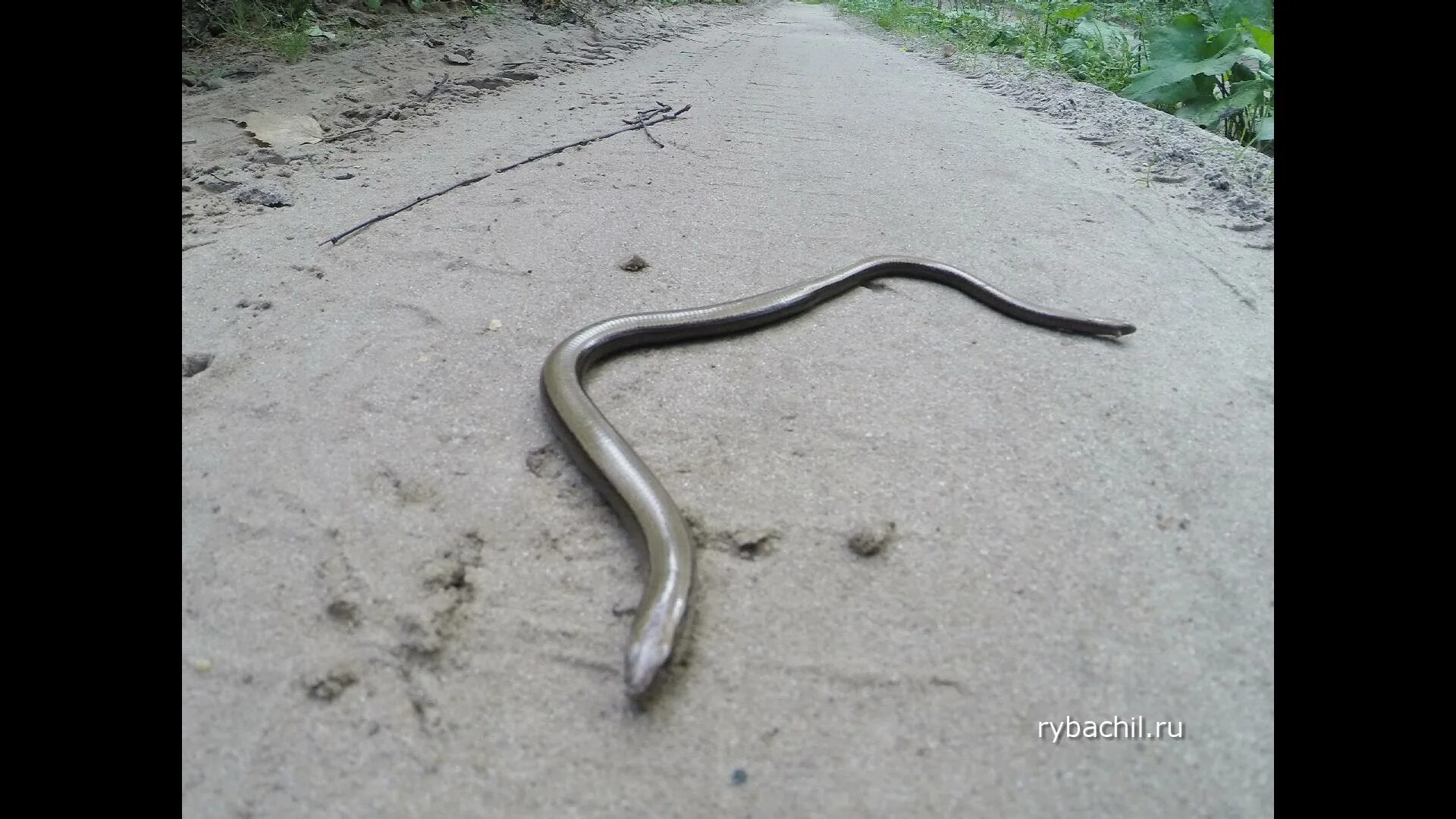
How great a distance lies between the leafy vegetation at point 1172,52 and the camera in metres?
4.32

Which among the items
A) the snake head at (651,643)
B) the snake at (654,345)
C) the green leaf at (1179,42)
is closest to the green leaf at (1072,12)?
the green leaf at (1179,42)

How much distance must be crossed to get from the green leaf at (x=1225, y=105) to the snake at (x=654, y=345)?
→ 9.51 ft

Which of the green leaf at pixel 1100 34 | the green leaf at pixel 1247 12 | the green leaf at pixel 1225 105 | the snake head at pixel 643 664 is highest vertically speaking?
the green leaf at pixel 1100 34

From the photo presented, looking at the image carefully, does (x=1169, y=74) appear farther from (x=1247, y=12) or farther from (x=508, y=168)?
(x=508, y=168)

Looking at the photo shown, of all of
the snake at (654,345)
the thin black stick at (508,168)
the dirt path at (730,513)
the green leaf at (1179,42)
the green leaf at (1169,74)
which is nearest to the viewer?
the dirt path at (730,513)

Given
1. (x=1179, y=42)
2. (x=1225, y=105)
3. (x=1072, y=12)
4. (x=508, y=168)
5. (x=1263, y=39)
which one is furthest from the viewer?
(x=1072, y=12)

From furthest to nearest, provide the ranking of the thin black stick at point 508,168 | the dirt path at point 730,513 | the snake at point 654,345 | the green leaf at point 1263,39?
the green leaf at point 1263,39 → the thin black stick at point 508,168 → the snake at point 654,345 → the dirt path at point 730,513

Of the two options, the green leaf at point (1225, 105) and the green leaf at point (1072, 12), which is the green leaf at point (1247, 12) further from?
the green leaf at point (1072, 12)

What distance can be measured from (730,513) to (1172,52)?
5.08 meters

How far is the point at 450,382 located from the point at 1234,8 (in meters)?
5.33

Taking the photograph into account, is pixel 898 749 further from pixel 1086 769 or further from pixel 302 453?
pixel 302 453

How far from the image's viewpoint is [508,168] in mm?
3781

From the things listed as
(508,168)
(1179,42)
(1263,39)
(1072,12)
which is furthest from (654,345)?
(1072,12)
